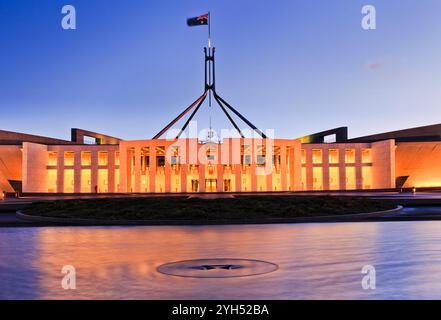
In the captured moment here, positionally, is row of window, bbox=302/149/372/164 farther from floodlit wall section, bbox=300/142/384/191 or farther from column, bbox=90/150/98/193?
column, bbox=90/150/98/193

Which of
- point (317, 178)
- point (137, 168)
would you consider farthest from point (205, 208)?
point (317, 178)

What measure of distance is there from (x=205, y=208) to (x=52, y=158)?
44.8 metres

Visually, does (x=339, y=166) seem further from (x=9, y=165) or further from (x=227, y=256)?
(x=227, y=256)

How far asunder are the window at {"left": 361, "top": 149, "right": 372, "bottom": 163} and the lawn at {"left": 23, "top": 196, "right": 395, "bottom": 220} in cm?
3876

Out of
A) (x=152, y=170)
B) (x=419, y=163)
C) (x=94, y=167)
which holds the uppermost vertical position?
(x=419, y=163)

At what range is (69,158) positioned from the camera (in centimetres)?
5731

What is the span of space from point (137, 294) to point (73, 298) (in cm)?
79

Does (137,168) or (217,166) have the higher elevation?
(217,166)

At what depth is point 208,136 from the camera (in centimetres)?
5356

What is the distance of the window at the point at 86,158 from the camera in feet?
188

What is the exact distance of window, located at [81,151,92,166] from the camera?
57197 mm

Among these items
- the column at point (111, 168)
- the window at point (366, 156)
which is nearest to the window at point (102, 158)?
the column at point (111, 168)
